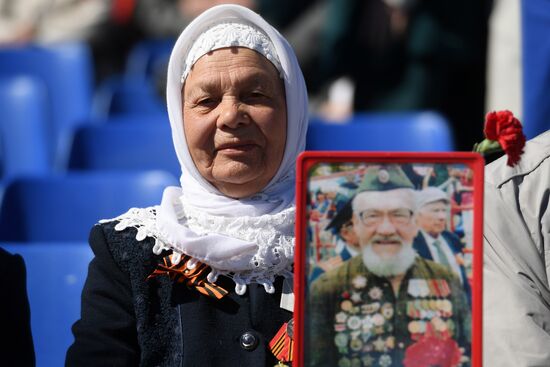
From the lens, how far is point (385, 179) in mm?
2107

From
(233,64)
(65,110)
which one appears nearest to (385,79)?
(65,110)

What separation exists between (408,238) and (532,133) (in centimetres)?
223

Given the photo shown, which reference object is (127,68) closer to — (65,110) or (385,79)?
(65,110)

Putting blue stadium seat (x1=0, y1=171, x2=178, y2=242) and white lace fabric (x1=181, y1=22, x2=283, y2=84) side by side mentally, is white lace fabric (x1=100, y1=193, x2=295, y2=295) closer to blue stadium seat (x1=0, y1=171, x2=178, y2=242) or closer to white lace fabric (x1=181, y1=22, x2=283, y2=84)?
white lace fabric (x1=181, y1=22, x2=283, y2=84)

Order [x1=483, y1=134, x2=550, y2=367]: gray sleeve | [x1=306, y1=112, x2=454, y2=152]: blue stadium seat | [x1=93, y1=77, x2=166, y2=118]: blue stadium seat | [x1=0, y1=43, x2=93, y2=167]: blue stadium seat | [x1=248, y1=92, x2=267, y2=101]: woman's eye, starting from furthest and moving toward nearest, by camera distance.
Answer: [x1=0, y1=43, x2=93, y2=167]: blue stadium seat
[x1=93, y1=77, x2=166, y2=118]: blue stadium seat
[x1=306, y1=112, x2=454, y2=152]: blue stadium seat
[x1=248, y1=92, x2=267, y2=101]: woman's eye
[x1=483, y1=134, x2=550, y2=367]: gray sleeve

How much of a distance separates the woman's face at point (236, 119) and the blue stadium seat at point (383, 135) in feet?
7.02

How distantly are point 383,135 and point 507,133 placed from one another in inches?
87.2

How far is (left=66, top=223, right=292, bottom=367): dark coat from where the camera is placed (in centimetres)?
252

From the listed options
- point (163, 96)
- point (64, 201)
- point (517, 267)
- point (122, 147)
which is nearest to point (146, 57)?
point (163, 96)

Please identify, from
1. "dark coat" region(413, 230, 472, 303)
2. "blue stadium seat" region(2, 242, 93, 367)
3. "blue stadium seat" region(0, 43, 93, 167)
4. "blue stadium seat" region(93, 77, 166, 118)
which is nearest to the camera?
"dark coat" region(413, 230, 472, 303)

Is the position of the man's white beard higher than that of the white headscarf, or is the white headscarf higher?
the white headscarf

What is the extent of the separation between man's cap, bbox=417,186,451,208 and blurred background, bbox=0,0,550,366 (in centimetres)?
132

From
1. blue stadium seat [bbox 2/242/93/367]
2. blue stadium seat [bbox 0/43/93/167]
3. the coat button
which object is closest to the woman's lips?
the coat button

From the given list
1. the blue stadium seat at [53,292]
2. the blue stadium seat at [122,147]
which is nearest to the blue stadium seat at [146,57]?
the blue stadium seat at [122,147]
